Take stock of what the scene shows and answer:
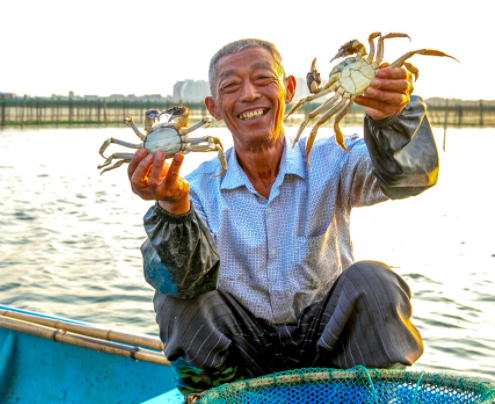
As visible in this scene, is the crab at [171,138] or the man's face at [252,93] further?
the man's face at [252,93]

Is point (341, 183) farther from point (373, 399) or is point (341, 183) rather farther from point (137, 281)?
point (137, 281)

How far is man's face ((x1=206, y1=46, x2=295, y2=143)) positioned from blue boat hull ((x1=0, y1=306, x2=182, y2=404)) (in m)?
1.62

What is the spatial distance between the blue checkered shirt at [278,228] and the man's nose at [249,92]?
0.37m

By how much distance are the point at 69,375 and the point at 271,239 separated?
1871 mm

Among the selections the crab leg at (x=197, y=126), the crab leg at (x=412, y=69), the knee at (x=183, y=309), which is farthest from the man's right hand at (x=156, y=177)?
the crab leg at (x=412, y=69)

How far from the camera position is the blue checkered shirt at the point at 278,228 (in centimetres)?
259

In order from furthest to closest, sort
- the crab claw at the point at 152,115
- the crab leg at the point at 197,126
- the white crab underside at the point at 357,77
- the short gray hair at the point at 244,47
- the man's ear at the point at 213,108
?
the man's ear at the point at 213,108
the short gray hair at the point at 244,47
the crab claw at the point at 152,115
the crab leg at the point at 197,126
the white crab underside at the point at 357,77

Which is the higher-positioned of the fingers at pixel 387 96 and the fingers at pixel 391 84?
the fingers at pixel 391 84

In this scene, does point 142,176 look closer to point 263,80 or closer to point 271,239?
point 271,239

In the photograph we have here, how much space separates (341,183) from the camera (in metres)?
3.04

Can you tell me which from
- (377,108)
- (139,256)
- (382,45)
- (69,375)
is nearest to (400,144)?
(377,108)

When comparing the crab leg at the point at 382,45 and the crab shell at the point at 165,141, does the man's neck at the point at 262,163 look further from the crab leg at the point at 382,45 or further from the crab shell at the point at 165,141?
the crab leg at the point at 382,45

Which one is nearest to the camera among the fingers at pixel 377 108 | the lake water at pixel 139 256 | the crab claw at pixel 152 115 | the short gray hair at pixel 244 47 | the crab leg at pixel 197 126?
the fingers at pixel 377 108

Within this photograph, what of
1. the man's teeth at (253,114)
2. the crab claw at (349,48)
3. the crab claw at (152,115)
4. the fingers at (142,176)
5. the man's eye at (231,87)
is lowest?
the fingers at (142,176)
